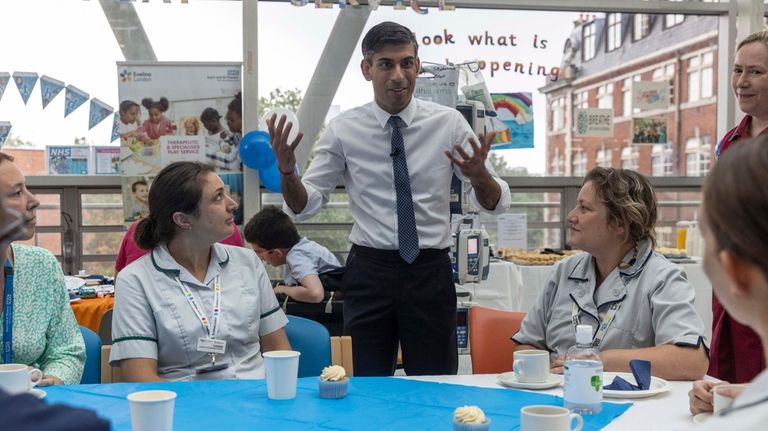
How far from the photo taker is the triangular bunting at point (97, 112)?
5.55 metres

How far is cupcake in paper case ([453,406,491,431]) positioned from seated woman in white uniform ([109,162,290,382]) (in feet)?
3.11

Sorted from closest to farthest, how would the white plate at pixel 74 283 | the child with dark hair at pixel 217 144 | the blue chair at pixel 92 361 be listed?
the blue chair at pixel 92 361, the white plate at pixel 74 283, the child with dark hair at pixel 217 144

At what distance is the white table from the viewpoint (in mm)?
1565

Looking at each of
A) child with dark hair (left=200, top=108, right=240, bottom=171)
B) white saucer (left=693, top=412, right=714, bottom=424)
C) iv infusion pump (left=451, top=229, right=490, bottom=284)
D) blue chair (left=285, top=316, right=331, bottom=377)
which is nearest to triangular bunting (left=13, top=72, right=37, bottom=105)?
child with dark hair (left=200, top=108, right=240, bottom=171)

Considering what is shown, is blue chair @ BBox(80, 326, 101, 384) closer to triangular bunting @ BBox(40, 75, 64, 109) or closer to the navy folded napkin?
the navy folded napkin

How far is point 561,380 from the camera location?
191 centimetres

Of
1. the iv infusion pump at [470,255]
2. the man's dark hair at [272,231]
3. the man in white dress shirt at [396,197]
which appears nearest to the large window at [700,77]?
the iv infusion pump at [470,255]

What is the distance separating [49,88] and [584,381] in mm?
5082

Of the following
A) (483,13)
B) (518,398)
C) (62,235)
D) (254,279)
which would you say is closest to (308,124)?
(483,13)

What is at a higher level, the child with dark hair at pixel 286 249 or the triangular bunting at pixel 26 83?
the triangular bunting at pixel 26 83

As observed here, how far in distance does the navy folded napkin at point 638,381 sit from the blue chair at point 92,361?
5.07ft

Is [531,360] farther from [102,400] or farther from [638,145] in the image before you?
[638,145]

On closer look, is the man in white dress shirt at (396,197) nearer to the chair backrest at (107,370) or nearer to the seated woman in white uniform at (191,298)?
the seated woman in white uniform at (191,298)

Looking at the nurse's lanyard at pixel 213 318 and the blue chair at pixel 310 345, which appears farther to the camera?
the blue chair at pixel 310 345
